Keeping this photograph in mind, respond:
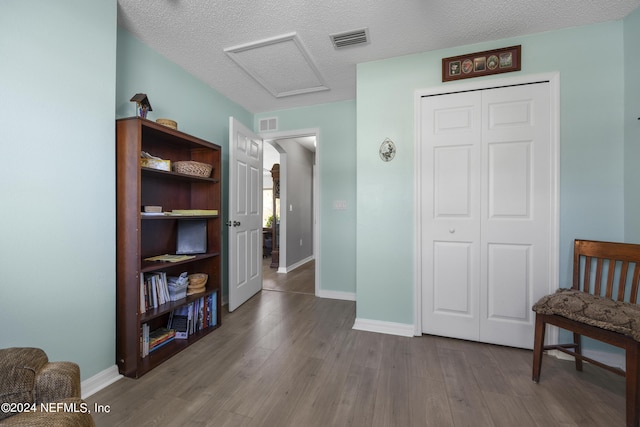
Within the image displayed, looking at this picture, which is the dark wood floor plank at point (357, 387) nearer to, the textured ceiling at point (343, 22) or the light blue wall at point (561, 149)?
the light blue wall at point (561, 149)

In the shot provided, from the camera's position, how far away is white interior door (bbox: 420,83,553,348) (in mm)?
1974

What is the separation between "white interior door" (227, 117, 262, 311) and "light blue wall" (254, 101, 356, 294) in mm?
802

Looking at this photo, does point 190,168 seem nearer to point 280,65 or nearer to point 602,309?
point 280,65

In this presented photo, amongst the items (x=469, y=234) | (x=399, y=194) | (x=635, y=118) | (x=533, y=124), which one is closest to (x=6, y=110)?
(x=399, y=194)

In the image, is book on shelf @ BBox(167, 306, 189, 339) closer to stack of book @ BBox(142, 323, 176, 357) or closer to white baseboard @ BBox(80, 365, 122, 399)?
stack of book @ BBox(142, 323, 176, 357)

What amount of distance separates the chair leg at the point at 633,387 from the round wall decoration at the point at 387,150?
6.01ft

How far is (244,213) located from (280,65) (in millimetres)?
1625

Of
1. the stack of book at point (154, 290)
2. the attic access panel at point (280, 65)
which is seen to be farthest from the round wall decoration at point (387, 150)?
the stack of book at point (154, 290)

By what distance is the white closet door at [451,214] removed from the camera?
6.91 feet

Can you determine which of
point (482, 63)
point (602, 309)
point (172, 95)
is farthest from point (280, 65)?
point (602, 309)

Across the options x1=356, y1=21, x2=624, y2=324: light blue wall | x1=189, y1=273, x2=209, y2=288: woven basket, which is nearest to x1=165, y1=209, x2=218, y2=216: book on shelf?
x1=189, y1=273, x2=209, y2=288: woven basket


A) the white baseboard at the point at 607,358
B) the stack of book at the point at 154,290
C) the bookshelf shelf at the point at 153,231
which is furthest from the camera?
the stack of book at the point at 154,290

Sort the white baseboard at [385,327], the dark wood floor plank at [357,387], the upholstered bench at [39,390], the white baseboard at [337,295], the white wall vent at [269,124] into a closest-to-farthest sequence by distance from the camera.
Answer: the upholstered bench at [39,390], the dark wood floor plank at [357,387], the white baseboard at [385,327], the white baseboard at [337,295], the white wall vent at [269,124]

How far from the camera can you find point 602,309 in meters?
1.37
